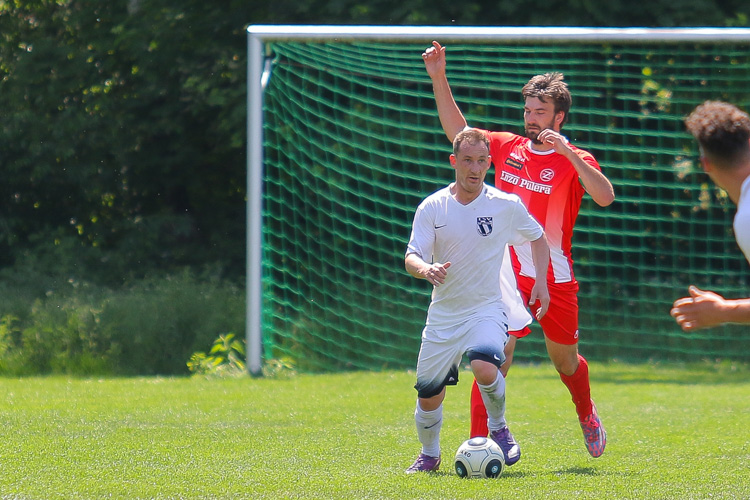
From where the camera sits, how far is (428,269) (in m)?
4.07

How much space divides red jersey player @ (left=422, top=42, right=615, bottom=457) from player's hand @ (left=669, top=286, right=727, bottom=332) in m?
1.81

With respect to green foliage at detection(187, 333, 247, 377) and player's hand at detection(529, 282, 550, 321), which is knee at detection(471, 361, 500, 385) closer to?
player's hand at detection(529, 282, 550, 321)

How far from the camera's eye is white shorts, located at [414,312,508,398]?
4.36 metres

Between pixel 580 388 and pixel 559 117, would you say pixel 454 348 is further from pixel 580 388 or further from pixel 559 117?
pixel 559 117

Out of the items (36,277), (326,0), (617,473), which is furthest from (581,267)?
(617,473)

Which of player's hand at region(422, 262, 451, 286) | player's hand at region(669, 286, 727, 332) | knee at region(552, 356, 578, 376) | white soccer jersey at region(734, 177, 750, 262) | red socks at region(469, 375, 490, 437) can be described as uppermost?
white soccer jersey at region(734, 177, 750, 262)

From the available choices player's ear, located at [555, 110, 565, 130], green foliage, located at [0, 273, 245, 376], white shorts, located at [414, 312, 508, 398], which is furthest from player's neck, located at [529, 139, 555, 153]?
green foliage, located at [0, 273, 245, 376]

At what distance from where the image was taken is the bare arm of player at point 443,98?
16.6ft

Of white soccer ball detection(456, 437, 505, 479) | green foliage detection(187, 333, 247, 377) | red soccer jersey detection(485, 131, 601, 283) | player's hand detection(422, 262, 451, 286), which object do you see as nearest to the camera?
player's hand detection(422, 262, 451, 286)

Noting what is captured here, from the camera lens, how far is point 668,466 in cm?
470

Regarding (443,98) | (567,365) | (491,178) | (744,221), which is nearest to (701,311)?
(744,221)

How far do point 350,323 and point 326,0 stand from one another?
12.9 ft

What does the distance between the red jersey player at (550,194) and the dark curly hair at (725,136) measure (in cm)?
164

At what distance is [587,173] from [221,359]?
5134 millimetres
